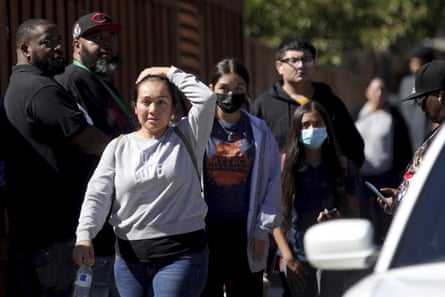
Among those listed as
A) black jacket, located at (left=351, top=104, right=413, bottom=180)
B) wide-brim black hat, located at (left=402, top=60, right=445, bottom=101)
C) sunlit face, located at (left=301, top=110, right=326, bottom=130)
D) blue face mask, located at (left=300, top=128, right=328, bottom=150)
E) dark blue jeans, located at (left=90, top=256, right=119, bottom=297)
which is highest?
wide-brim black hat, located at (left=402, top=60, right=445, bottom=101)

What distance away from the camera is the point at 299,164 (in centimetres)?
754

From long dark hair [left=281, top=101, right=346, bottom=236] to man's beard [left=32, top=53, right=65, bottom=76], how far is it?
5.30 ft

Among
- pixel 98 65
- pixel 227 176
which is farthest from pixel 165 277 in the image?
pixel 98 65

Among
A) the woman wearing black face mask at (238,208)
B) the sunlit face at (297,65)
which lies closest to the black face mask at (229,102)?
the woman wearing black face mask at (238,208)

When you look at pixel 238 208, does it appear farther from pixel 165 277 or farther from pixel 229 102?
pixel 165 277

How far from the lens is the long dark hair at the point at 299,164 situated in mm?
7480

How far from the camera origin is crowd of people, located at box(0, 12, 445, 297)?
6117mm

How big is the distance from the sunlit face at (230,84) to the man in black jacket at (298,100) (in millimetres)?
1162

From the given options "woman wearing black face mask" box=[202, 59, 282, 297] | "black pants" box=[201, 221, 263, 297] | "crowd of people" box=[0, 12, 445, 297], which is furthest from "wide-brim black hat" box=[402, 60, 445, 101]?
"black pants" box=[201, 221, 263, 297]

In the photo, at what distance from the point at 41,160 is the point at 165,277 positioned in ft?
3.52

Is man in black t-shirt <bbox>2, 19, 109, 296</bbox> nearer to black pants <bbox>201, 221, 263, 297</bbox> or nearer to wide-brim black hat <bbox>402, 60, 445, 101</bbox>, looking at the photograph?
black pants <bbox>201, 221, 263, 297</bbox>

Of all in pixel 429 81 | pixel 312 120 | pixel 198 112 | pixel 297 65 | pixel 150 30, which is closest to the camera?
pixel 198 112

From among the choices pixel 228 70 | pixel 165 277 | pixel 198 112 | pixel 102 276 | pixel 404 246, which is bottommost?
pixel 102 276

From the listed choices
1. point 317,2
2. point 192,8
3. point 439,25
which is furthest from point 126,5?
point 439,25
